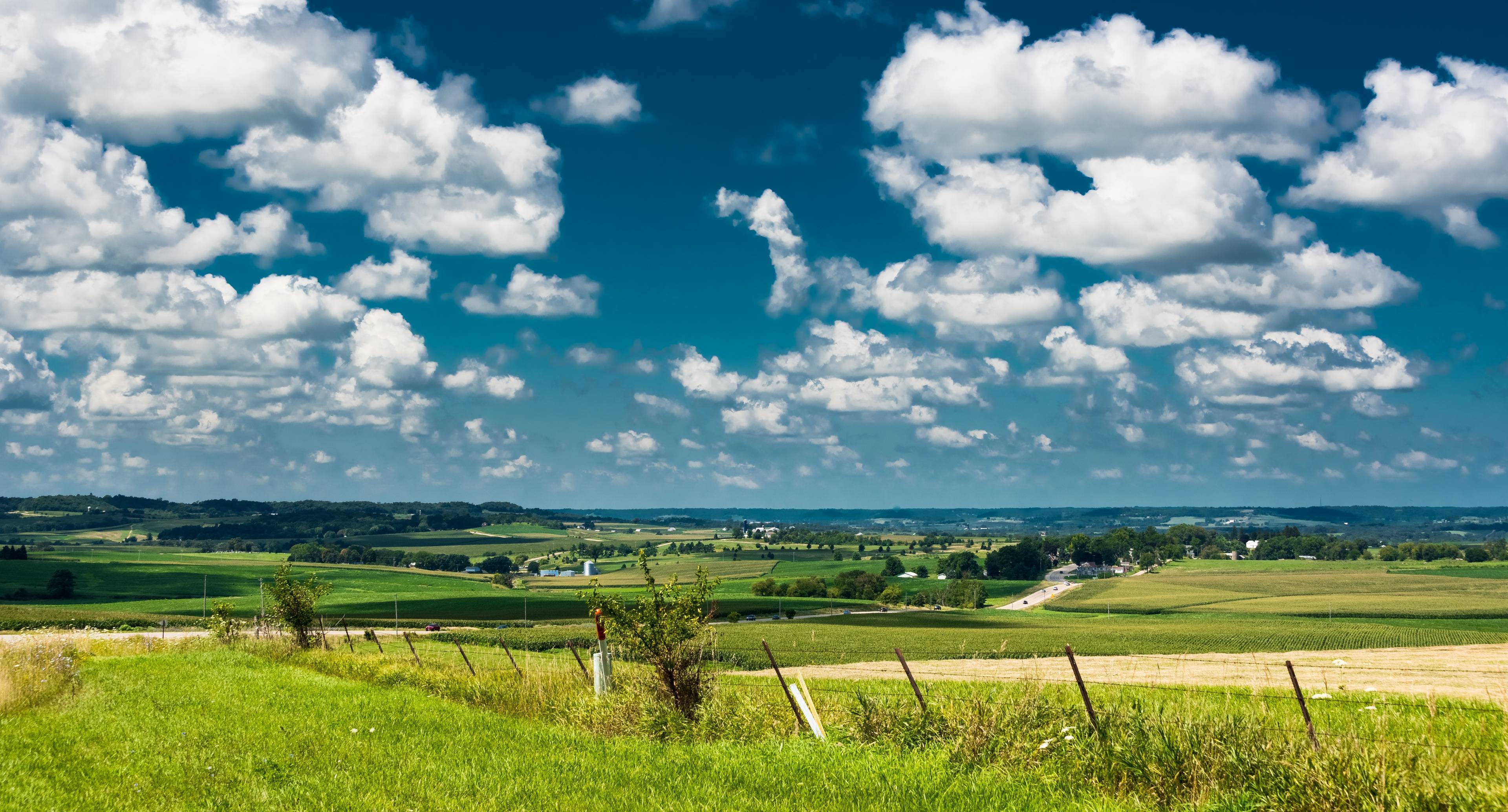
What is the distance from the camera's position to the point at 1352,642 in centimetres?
6944

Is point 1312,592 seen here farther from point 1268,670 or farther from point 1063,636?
point 1268,670

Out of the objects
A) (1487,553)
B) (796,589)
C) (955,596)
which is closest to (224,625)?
(796,589)

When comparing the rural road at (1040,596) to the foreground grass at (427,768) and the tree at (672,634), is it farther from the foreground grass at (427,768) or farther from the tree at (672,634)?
the foreground grass at (427,768)

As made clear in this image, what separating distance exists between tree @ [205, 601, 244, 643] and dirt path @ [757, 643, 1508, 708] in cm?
2336

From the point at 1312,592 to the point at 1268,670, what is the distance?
121234 millimetres

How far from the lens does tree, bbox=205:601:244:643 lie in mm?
45250

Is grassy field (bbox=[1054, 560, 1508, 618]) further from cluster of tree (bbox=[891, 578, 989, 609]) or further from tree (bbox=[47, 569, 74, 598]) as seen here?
tree (bbox=[47, 569, 74, 598])

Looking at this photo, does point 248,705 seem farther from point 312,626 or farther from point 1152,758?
point 312,626

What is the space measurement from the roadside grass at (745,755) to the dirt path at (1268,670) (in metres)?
12.2

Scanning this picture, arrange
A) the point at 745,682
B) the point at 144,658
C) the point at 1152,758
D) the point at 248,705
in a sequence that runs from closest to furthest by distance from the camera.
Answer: the point at 1152,758
the point at 248,705
the point at 745,682
the point at 144,658

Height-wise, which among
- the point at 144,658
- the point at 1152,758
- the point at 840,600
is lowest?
the point at 840,600

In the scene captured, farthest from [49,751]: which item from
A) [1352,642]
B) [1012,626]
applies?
[1012,626]

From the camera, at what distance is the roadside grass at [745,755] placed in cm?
1142

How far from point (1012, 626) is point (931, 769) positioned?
84.4 metres
